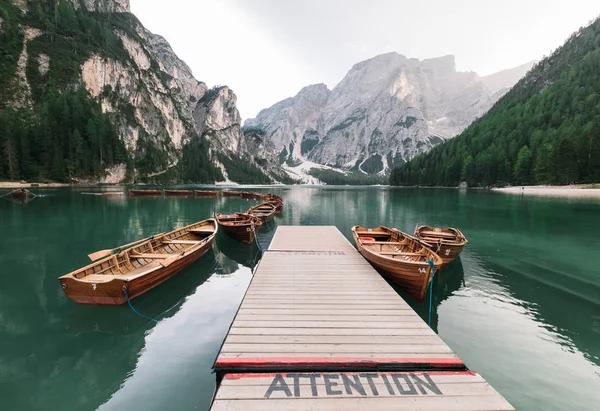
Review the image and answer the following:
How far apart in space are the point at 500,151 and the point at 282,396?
14676 centimetres

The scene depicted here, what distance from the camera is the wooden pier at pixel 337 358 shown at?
17.5ft

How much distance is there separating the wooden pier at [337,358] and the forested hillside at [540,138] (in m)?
114

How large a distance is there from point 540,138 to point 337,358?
470 ft

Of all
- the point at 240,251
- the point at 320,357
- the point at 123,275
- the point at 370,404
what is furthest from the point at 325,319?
the point at 240,251

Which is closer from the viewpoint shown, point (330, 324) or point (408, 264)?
point (330, 324)

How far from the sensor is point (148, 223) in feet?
121

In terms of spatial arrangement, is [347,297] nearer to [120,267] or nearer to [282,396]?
[282,396]

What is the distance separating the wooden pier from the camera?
5.32 m

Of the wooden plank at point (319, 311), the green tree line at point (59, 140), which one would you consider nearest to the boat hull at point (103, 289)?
the wooden plank at point (319, 311)

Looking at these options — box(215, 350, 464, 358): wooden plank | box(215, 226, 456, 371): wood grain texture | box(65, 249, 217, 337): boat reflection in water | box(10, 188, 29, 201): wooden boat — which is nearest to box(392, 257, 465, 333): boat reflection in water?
box(215, 226, 456, 371): wood grain texture

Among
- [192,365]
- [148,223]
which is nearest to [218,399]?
[192,365]

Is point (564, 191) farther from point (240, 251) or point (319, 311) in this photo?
point (319, 311)

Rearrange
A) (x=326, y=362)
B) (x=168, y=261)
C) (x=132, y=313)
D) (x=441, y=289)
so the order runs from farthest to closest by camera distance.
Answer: (x=441, y=289) → (x=168, y=261) → (x=132, y=313) → (x=326, y=362)

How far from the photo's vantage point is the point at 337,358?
261 inches
